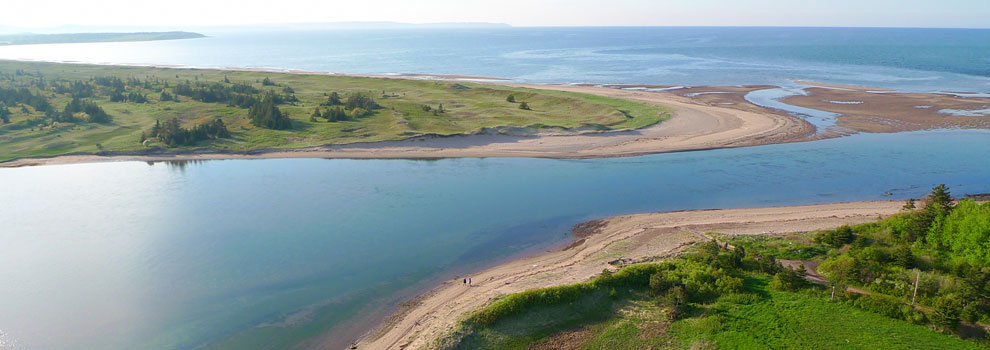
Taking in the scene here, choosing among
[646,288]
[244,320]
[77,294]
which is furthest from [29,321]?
[646,288]

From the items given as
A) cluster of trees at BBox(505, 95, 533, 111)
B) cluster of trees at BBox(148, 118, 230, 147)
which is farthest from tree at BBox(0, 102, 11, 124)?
cluster of trees at BBox(505, 95, 533, 111)

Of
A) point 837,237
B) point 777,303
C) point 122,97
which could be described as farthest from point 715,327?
point 122,97

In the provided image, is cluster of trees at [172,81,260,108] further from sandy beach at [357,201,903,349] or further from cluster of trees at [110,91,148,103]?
sandy beach at [357,201,903,349]

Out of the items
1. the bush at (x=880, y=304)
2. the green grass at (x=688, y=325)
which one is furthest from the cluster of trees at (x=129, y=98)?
the bush at (x=880, y=304)

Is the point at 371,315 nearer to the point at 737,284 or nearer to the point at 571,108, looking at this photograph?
the point at 737,284

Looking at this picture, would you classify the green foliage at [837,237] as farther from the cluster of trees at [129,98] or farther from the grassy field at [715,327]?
the cluster of trees at [129,98]

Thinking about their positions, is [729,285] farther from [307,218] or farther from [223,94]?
[223,94]
